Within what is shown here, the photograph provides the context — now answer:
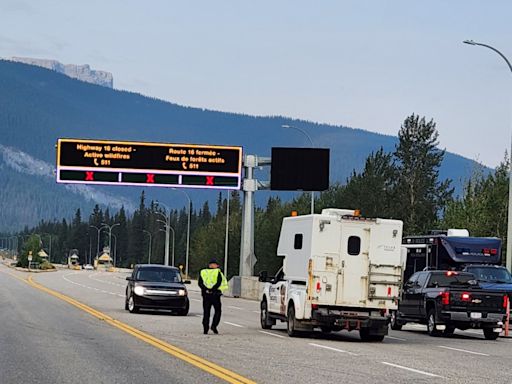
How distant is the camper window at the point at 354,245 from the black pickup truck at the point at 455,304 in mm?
4585

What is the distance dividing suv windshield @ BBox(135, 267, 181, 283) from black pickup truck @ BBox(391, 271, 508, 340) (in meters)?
8.14

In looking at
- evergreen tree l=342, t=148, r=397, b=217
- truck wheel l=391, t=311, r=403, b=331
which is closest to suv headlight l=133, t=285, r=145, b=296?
truck wheel l=391, t=311, r=403, b=331

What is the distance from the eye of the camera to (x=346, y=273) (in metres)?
25.8

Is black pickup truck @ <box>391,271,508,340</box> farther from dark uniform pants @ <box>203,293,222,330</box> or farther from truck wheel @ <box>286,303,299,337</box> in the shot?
dark uniform pants @ <box>203,293,222,330</box>

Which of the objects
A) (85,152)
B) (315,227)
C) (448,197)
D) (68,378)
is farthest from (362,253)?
(448,197)

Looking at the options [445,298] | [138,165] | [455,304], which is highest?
[138,165]

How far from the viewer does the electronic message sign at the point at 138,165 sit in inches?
2216

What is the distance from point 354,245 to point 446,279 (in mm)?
6147

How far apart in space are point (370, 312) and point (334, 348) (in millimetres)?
3315

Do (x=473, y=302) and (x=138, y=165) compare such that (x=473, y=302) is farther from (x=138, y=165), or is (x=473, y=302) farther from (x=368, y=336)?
(x=138, y=165)

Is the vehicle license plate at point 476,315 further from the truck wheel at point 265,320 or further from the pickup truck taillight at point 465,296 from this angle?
the truck wheel at point 265,320

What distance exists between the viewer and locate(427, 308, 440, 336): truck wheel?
30.1 m

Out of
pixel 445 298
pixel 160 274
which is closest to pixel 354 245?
pixel 445 298

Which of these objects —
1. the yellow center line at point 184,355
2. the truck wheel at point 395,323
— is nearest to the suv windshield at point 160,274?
the yellow center line at point 184,355
